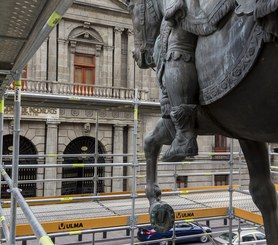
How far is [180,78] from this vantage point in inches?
80.7

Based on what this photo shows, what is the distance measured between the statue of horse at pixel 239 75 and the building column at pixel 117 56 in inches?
592

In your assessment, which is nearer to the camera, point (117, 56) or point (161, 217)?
point (161, 217)

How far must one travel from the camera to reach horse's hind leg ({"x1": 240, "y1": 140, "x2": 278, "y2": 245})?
2.52 meters

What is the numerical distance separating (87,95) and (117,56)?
3.14 meters

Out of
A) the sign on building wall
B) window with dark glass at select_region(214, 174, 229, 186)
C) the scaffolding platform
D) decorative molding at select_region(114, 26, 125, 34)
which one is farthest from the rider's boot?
window with dark glass at select_region(214, 174, 229, 186)

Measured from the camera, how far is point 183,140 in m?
2.16

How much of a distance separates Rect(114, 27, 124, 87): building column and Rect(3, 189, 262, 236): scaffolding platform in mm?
9408

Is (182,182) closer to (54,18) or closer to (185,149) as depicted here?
(185,149)

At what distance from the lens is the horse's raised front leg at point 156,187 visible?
8.42ft

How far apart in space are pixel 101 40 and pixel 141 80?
2740 mm

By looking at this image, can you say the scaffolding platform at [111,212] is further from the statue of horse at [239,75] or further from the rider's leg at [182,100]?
the rider's leg at [182,100]

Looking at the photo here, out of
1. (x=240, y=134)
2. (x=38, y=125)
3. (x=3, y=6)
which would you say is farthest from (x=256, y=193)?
(x=38, y=125)

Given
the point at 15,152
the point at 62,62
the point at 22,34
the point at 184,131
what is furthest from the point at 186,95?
the point at 62,62

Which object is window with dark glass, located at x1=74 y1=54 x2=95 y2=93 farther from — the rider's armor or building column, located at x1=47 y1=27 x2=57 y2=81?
the rider's armor
